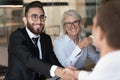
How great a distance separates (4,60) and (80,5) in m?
4.08

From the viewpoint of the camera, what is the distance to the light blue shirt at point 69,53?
2489 millimetres

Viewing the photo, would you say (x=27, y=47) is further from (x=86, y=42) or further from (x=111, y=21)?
(x=111, y=21)

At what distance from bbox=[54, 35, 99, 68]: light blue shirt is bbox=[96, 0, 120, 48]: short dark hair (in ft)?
5.01

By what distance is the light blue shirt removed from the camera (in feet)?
8.17

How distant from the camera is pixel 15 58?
2150 millimetres

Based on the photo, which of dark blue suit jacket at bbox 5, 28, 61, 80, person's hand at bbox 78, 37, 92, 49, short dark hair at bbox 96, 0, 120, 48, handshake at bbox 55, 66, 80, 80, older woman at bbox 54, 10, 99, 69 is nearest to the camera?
short dark hair at bbox 96, 0, 120, 48

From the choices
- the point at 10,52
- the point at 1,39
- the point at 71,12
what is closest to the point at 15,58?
the point at 10,52

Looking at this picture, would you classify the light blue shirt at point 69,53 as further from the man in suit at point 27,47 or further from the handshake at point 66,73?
the handshake at point 66,73

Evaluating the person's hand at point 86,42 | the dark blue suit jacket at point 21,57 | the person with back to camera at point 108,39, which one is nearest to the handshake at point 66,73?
the dark blue suit jacket at point 21,57

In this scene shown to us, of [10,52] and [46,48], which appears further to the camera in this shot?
[46,48]

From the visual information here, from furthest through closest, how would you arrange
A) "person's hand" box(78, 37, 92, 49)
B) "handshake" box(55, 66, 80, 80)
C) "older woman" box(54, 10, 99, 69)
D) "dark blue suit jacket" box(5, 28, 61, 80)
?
"older woman" box(54, 10, 99, 69), "person's hand" box(78, 37, 92, 49), "dark blue suit jacket" box(5, 28, 61, 80), "handshake" box(55, 66, 80, 80)

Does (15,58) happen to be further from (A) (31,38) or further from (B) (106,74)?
(B) (106,74)

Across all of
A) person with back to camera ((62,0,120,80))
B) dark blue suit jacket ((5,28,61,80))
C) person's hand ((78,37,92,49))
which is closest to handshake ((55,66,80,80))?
dark blue suit jacket ((5,28,61,80))

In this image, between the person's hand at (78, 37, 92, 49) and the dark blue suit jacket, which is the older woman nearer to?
the person's hand at (78, 37, 92, 49)
